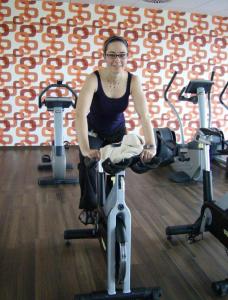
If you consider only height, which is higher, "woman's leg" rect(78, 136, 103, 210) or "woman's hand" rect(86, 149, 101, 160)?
"woman's hand" rect(86, 149, 101, 160)

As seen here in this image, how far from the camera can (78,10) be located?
534cm

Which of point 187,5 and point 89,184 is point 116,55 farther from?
point 187,5

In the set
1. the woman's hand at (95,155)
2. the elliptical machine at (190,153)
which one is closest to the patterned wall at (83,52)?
the elliptical machine at (190,153)

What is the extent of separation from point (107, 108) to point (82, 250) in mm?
1004

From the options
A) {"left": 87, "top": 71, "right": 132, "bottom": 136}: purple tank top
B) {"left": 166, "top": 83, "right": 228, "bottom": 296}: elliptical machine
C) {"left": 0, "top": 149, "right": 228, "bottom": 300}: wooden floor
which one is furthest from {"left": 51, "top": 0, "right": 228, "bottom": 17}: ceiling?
{"left": 87, "top": 71, "right": 132, "bottom": 136}: purple tank top

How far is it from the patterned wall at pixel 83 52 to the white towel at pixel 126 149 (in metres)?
4.07

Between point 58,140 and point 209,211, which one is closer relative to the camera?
point 209,211

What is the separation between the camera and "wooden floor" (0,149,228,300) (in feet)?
6.80

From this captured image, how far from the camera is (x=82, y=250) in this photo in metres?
2.49

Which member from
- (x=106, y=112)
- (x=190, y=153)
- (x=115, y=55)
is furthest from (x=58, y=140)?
(x=115, y=55)

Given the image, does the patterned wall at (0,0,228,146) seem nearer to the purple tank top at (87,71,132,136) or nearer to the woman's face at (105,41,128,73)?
the purple tank top at (87,71,132,136)

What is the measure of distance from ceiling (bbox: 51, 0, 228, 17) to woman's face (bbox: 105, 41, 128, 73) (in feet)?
11.4

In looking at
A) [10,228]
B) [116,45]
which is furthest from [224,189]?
[116,45]

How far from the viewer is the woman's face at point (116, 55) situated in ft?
6.15
